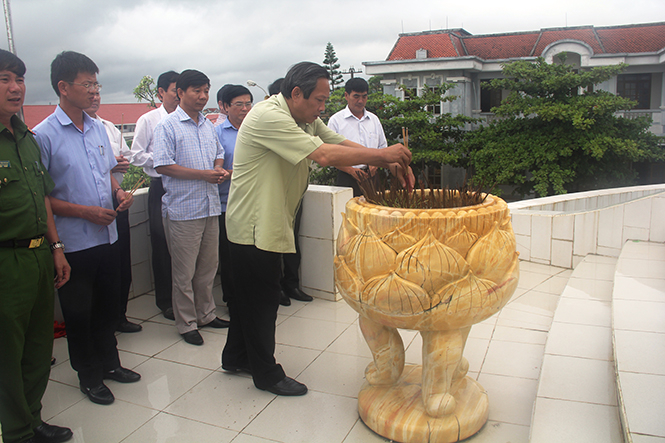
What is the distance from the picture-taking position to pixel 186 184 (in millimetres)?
3193

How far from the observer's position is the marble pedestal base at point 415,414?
205 centimetres

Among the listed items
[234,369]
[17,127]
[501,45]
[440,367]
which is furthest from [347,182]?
[501,45]

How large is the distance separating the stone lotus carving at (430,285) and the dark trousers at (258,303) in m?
0.47

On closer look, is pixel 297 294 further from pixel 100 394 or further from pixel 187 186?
pixel 100 394

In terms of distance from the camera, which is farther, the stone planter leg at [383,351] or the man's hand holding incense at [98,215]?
the man's hand holding incense at [98,215]

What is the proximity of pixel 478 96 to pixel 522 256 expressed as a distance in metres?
16.0

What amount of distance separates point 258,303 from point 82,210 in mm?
1004

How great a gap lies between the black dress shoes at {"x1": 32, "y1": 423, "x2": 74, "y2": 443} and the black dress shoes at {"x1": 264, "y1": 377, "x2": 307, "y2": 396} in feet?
3.11

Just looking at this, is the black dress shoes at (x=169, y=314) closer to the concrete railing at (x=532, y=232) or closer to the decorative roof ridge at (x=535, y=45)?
the concrete railing at (x=532, y=232)

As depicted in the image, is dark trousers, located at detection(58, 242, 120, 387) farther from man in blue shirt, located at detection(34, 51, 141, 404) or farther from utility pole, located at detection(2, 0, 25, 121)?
utility pole, located at detection(2, 0, 25, 121)

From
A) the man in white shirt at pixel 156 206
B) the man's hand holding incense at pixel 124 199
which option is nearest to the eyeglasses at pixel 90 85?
the man's hand holding incense at pixel 124 199

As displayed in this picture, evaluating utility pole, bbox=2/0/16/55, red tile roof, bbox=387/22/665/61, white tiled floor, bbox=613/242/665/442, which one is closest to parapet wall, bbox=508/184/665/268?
white tiled floor, bbox=613/242/665/442

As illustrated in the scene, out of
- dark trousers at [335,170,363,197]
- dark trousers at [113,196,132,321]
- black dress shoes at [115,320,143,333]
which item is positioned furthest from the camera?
dark trousers at [335,170,363,197]

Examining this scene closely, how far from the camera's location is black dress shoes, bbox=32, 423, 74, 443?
2.14 meters
